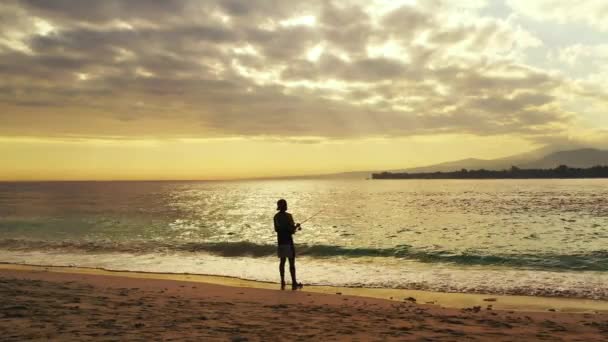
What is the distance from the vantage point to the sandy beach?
306 inches

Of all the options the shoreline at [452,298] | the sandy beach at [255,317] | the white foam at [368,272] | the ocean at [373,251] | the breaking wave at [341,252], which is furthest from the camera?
the breaking wave at [341,252]

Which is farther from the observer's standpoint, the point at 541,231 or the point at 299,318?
the point at 541,231

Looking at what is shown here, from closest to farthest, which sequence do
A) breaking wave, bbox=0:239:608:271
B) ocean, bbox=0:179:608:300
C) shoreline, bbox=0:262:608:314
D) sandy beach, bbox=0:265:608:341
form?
sandy beach, bbox=0:265:608:341, shoreline, bbox=0:262:608:314, ocean, bbox=0:179:608:300, breaking wave, bbox=0:239:608:271

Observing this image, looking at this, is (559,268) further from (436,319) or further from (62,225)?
(62,225)

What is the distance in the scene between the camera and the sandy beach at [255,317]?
778 centimetres

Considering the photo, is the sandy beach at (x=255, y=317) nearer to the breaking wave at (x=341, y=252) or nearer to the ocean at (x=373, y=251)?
the ocean at (x=373, y=251)

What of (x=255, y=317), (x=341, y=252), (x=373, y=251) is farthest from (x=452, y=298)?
(x=341, y=252)

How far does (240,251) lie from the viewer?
2559 cm

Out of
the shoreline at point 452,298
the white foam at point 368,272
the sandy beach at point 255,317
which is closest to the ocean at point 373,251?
the white foam at point 368,272

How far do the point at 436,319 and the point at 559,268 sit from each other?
40.7ft

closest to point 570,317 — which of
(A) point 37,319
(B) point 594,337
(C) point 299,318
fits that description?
(B) point 594,337

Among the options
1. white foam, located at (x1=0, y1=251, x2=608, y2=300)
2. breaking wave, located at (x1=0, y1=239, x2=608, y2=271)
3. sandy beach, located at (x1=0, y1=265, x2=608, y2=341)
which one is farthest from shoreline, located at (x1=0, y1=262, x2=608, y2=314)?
breaking wave, located at (x1=0, y1=239, x2=608, y2=271)

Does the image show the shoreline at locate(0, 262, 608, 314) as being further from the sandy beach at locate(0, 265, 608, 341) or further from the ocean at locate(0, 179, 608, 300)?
the ocean at locate(0, 179, 608, 300)

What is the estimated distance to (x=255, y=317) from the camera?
9297 millimetres
